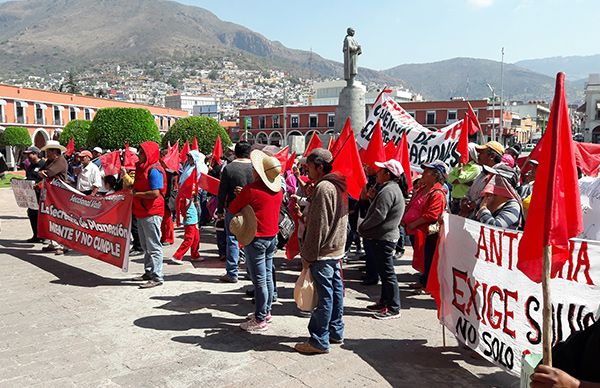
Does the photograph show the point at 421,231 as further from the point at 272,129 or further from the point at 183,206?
the point at 272,129

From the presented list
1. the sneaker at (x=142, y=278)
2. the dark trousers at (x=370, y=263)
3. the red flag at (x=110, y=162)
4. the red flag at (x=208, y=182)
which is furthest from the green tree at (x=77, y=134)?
the dark trousers at (x=370, y=263)

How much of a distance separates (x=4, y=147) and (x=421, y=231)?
171 ft

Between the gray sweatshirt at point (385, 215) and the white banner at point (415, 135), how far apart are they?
3.38m

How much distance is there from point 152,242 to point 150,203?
498mm

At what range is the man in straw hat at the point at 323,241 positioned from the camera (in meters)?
4.33

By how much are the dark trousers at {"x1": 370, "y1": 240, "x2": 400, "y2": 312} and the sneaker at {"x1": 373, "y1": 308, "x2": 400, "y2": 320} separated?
0.03m

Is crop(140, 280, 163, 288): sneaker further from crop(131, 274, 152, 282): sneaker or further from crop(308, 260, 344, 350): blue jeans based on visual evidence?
crop(308, 260, 344, 350): blue jeans

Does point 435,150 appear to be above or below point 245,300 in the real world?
→ above

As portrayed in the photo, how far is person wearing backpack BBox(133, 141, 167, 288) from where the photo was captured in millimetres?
6367

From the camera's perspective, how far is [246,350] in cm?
453

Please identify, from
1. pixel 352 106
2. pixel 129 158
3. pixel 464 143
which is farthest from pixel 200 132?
pixel 464 143

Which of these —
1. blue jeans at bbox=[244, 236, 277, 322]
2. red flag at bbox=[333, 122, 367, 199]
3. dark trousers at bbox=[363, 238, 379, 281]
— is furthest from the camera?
dark trousers at bbox=[363, 238, 379, 281]

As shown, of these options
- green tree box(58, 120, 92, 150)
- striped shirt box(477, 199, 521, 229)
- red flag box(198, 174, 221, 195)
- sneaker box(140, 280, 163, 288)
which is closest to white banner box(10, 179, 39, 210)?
red flag box(198, 174, 221, 195)

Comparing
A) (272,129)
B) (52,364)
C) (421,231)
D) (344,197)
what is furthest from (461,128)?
(272,129)
